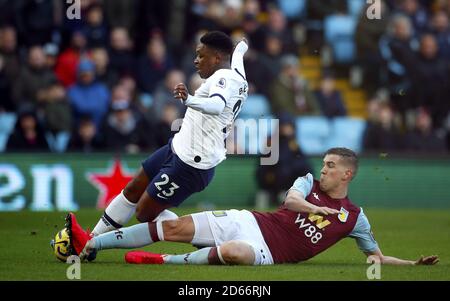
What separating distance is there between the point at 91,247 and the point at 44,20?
1179cm

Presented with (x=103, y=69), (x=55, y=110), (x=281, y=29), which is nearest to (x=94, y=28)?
(x=103, y=69)

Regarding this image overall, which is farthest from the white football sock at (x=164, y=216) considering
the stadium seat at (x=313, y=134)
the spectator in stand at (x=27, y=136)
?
the stadium seat at (x=313, y=134)

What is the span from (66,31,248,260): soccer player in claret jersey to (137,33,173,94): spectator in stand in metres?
10.5

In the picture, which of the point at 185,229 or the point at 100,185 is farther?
the point at 100,185

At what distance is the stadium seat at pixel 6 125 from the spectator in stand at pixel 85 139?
1158 mm

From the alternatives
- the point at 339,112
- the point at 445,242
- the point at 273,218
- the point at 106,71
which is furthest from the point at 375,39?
the point at 273,218

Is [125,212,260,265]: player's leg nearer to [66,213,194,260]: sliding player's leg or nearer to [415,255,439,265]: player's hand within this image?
[66,213,194,260]: sliding player's leg

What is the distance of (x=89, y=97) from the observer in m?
21.4

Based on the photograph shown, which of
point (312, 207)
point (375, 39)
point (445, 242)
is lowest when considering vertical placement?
point (445, 242)

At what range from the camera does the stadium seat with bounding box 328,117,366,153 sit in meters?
22.3

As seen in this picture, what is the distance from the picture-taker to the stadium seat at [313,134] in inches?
870

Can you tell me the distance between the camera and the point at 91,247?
10.9 m

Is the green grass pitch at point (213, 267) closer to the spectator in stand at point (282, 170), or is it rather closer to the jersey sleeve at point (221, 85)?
the jersey sleeve at point (221, 85)
